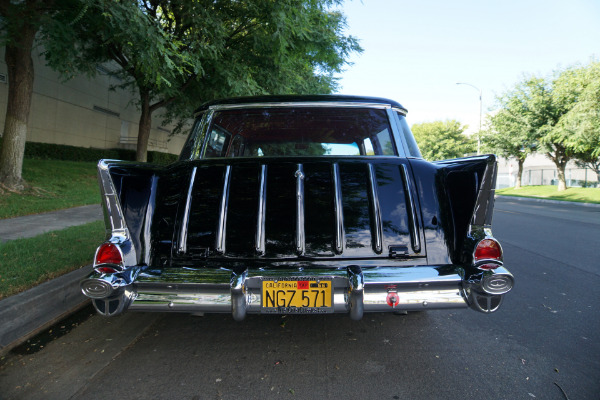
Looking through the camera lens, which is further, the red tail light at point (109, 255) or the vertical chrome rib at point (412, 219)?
the vertical chrome rib at point (412, 219)

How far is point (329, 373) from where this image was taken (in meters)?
2.30

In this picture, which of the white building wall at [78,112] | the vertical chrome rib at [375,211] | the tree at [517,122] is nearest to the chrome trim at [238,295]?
the vertical chrome rib at [375,211]

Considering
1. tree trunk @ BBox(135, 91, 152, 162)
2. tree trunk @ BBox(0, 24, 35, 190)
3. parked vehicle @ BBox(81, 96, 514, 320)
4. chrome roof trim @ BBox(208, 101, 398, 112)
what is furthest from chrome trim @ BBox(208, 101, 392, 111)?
tree trunk @ BBox(135, 91, 152, 162)

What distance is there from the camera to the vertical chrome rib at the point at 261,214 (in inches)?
94.0

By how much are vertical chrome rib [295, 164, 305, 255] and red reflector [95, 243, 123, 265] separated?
3.63 feet

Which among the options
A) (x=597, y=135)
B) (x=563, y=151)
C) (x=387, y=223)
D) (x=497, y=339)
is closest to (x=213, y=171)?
(x=387, y=223)

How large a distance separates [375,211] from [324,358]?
3.48 feet

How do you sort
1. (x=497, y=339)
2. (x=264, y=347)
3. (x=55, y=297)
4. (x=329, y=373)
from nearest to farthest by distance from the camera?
(x=329, y=373)
(x=264, y=347)
(x=497, y=339)
(x=55, y=297)

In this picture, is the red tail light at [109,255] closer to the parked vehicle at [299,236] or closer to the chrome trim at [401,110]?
the parked vehicle at [299,236]

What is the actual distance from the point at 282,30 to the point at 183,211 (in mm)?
7180

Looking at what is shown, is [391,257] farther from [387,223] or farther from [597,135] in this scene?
[597,135]

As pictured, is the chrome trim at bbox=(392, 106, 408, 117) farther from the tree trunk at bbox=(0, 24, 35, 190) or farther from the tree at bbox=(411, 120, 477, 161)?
the tree at bbox=(411, 120, 477, 161)

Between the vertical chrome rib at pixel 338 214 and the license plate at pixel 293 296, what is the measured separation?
1.17ft

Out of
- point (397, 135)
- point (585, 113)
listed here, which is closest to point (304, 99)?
point (397, 135)
